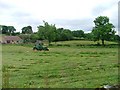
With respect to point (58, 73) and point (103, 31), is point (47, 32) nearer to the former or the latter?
point (103, 31)

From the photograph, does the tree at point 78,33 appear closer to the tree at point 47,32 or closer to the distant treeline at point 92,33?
the distant treeline at point 92,33

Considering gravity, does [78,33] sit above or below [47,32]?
below

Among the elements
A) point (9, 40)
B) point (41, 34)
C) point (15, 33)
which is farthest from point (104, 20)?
point (15, 33)

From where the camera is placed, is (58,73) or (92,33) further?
(92,33)

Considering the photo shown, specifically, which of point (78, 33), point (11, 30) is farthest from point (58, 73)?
point (11, 30)

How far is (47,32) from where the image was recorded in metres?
71.8

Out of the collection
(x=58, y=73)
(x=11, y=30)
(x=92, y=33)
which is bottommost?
(x=58, y=73)

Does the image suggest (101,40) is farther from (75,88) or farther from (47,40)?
(75,88)

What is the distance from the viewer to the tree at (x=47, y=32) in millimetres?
70544

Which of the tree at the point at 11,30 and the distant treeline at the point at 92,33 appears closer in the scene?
the distant treeline at the point at 92,33

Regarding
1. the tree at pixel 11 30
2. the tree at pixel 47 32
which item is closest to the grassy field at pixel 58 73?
the tree at pixel 47 32

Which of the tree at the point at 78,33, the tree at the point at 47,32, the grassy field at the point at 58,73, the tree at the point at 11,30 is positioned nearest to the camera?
the grassy field at the point at 58,73

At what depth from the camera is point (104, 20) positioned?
75.6 meters

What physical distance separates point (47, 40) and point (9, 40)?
1618 centimetres
